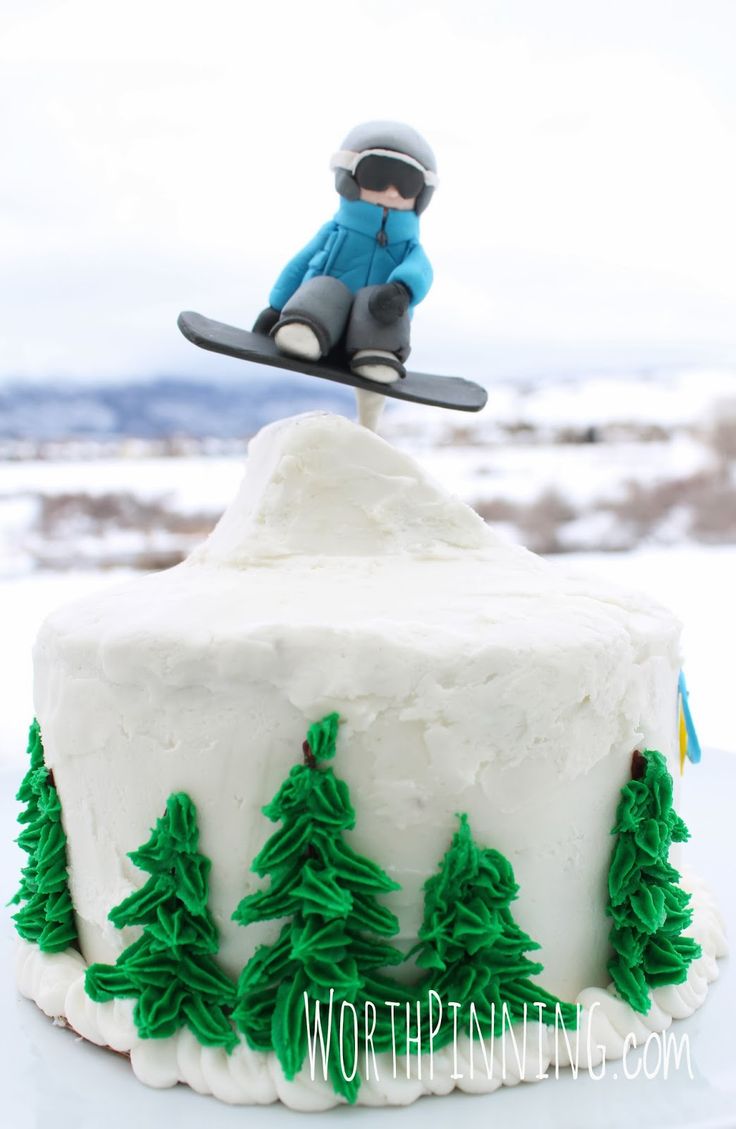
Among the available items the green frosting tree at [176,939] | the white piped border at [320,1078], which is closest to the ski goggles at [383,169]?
the green frosting tree at [176,939]

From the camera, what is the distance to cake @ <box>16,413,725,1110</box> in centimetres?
189

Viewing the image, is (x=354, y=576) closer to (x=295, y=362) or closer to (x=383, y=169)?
(x=295, y=362)

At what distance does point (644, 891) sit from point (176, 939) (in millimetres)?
876

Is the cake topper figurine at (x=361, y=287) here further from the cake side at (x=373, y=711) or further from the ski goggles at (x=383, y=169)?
the cake side at (x=373, y=711)

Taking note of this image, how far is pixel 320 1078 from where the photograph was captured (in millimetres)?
1868

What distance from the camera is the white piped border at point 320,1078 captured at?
73.6 inches

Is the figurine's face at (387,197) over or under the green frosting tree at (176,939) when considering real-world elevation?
over

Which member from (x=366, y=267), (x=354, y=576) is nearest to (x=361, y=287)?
(x=366, y=267)

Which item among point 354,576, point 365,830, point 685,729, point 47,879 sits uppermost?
point 354,576

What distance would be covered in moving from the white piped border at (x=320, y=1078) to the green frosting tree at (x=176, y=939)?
0.15 ft

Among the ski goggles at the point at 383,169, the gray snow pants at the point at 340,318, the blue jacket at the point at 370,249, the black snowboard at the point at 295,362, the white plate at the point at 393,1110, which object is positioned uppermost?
the ski goggles at the point at 383,169

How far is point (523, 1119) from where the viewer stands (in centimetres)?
181

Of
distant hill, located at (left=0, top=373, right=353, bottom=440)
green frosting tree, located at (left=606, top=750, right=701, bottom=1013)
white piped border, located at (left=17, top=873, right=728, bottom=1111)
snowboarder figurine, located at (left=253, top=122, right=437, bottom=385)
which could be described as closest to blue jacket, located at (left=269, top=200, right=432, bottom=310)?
snowboarder figurine, located at (left=253, top=122, right=437, bottom=385)

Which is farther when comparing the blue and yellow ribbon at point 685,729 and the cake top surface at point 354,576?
the blue and yellow ribbon at point 685,729
